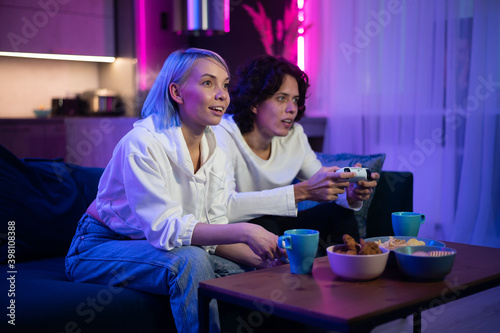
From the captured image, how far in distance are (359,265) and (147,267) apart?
Answer: 0.60m

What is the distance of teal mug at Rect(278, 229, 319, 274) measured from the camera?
137 cm

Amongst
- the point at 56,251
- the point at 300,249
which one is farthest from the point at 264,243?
the point at 56,251

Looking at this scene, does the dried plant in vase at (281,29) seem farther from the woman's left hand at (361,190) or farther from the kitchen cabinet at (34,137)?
the woman's left hand at (361,190)

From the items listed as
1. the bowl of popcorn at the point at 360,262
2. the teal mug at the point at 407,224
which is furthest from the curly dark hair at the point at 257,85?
the bowl of popcorn at the point at 360,262

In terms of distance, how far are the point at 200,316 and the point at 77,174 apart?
117 cm

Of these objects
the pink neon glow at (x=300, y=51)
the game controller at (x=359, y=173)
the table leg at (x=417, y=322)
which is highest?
the pink neon glow at (x=300, y=51)


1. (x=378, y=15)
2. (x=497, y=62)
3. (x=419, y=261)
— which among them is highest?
(x=378, y=15)

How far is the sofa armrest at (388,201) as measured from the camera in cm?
252

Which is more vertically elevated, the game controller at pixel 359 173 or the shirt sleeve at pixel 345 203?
the game controller at pixel 359 173

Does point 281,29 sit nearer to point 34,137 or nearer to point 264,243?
point 34,137

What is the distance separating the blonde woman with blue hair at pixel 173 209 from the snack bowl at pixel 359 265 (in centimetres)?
24

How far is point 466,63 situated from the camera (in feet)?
12.4

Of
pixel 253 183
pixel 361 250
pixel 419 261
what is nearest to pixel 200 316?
pixel 361 250

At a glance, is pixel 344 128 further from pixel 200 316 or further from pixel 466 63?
pixel 200 316
